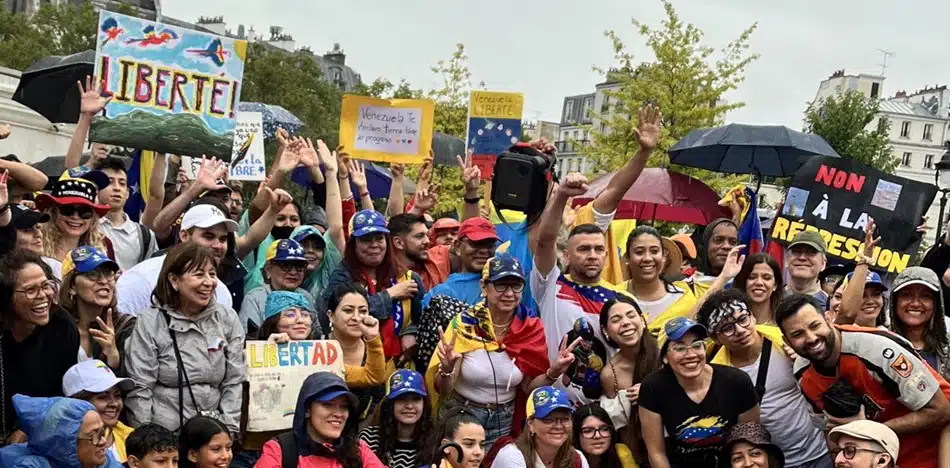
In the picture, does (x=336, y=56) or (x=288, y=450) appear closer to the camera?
(x=288, y=450)

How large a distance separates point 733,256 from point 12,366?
14.1 ft

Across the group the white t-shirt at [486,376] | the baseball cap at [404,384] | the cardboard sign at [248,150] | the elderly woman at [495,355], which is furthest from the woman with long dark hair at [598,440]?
the cardboard sign at [248,150]

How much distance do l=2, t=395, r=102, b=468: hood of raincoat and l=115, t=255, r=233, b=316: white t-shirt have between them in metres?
1.02

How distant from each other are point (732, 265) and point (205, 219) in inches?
128

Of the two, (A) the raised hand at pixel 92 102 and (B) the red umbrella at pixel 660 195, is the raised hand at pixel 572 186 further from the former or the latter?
(B) the red umbrella at pixel 660 195

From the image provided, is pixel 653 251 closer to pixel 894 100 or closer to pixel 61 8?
pixel 61 8

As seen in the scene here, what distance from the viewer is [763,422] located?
6.61 m

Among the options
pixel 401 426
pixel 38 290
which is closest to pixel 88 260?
pixel 38 290

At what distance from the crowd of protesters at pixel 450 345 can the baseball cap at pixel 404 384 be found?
0.01 metres

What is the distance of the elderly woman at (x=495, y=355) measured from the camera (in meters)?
6.67

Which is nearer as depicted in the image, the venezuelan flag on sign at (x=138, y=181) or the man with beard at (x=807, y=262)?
the man with beard at (x=807, y=262)

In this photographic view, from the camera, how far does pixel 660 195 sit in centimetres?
1206

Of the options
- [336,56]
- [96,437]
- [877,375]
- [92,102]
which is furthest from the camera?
[336,56]

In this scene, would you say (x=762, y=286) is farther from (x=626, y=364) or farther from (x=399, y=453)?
(x=399, y=453)
